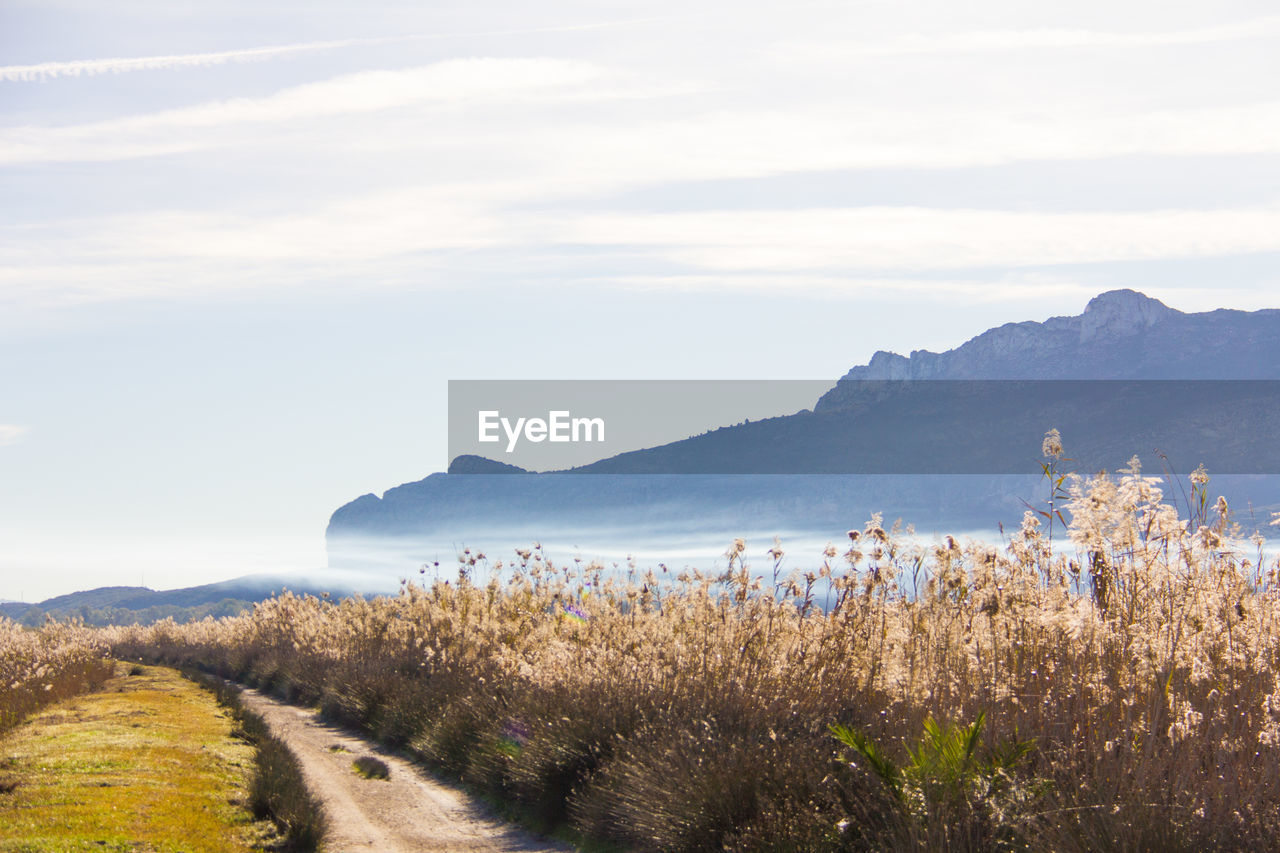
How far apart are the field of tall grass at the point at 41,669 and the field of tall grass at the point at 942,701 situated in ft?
45.3

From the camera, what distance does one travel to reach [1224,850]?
6.59 meters

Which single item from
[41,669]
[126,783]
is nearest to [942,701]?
[126,783]

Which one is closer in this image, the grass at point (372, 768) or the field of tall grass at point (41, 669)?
the grass at point (372, 768)

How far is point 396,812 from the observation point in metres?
14.9

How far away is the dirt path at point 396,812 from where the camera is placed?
12.9 metres

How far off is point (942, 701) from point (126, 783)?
11912 mm

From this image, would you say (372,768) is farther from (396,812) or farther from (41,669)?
(41,669)

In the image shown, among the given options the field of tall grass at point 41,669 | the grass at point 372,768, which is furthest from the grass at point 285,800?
the field of tall grass at point 41,669

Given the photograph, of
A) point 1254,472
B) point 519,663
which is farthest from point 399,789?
point 1254,472

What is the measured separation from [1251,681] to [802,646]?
5611 millimetres

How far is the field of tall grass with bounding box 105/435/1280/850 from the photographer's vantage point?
7.52 metres

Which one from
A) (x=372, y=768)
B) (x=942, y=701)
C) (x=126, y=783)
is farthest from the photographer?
(x=372, y=768)

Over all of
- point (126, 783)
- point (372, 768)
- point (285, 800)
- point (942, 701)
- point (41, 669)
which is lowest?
point (372, 768)

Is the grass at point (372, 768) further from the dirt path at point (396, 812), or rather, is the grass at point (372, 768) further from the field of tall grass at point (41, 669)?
the field of tall grass at point (41, 669)
